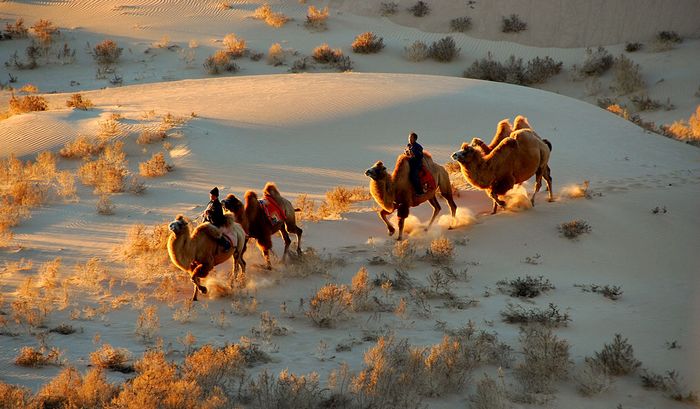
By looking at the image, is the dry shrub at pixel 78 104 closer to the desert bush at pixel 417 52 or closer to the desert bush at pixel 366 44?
the desert bush at pixel 366 44

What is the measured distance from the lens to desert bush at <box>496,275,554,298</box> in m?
11.7

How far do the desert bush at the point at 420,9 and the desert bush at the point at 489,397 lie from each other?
3730 cm

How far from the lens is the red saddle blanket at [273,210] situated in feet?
41.4

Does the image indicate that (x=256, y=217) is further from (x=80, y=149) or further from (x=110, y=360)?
(x=80, y=149)

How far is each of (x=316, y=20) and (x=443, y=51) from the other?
7.58 m

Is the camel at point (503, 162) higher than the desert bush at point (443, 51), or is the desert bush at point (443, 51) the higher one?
the desert bush at point (443, 51)

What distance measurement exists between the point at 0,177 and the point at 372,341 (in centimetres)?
1160

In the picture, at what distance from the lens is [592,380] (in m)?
8.40

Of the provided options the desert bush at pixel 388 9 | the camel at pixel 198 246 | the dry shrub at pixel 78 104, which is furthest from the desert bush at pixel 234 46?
the camel at pixel 198 246

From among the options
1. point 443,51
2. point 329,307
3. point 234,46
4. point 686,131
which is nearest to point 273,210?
point 329,307

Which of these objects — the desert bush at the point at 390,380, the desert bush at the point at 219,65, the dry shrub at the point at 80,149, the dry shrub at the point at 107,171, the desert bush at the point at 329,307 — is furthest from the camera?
the desert bush at the point at 219,65

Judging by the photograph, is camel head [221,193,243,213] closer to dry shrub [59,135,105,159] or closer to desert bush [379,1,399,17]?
dry shrub [59,135,105,159]

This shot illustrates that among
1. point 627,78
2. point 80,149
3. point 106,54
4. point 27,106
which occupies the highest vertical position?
point 106,54

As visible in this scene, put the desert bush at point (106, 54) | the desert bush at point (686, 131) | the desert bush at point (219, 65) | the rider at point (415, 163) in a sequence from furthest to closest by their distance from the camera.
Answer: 1. the desert bush at point (106, 54)
2. the desert bush at point (219, 65)
3. the desert bush at point (686, 131)
4. the rider at point (415, 163)
